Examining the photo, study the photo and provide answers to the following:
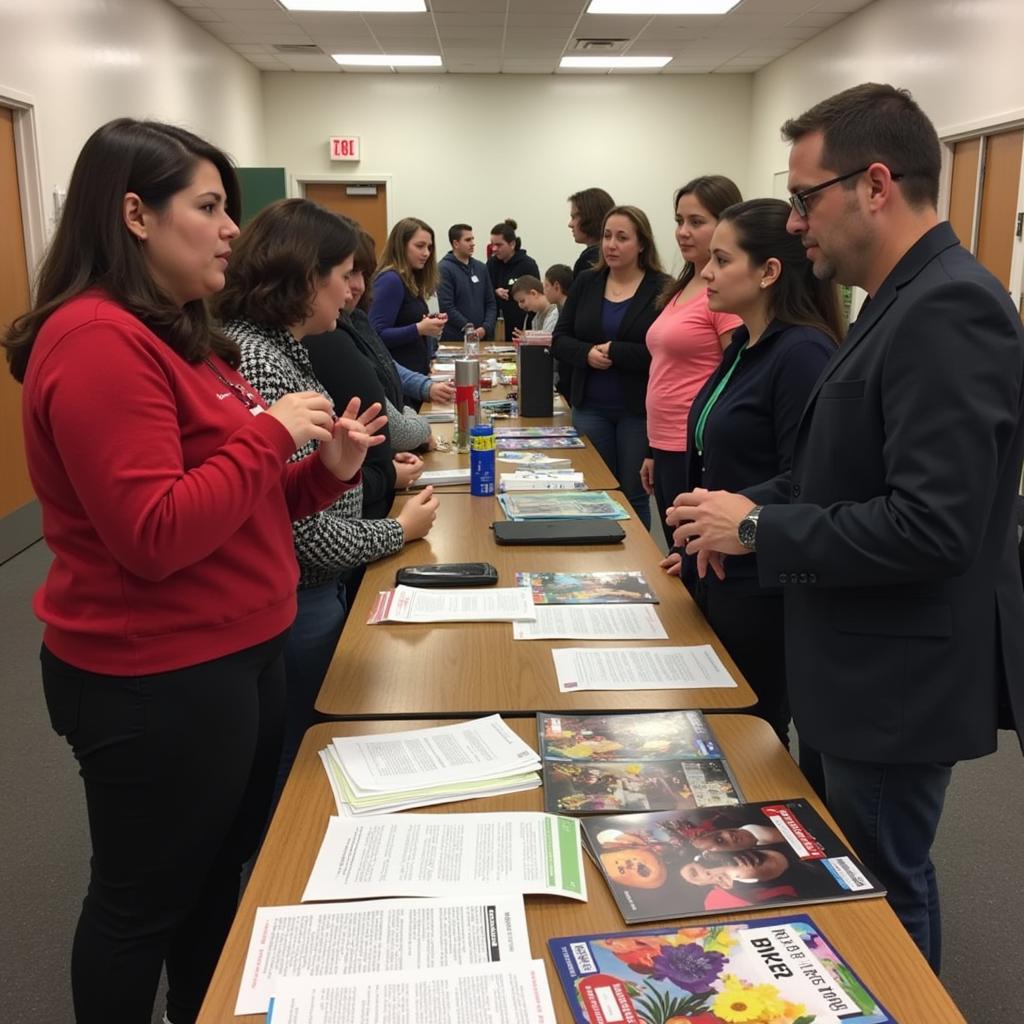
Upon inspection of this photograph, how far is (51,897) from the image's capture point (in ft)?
6.90

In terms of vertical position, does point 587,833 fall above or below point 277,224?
below

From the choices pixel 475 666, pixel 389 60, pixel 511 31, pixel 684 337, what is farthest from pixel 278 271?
pixel 389 60

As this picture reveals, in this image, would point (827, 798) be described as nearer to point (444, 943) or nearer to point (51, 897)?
point (444, 943)

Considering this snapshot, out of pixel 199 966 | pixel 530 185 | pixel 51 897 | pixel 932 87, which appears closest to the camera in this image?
pixel 199 966

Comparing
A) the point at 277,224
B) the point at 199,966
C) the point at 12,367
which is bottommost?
the point at 199,966

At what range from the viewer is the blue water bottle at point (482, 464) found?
2490mm

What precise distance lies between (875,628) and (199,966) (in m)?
1.16

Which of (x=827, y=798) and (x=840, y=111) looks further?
(x=827, y=798)

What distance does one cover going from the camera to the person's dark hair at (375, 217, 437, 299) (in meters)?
4.46

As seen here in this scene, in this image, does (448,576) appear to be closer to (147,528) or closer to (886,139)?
(147,528)

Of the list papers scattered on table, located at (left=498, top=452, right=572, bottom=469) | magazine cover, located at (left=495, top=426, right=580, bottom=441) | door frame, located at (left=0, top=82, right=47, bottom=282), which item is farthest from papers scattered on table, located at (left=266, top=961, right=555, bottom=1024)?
door frame, located at (left=0, top=82, right=47, bottom=282)

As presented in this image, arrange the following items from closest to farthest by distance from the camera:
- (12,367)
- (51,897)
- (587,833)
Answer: (587,833) → (12,367) → (51,897)

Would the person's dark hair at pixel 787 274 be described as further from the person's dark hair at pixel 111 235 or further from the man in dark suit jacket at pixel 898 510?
the person's dark hair at pixel 111 235

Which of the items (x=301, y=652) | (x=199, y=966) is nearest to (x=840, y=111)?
(x=301, y=652)
